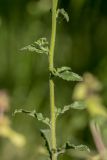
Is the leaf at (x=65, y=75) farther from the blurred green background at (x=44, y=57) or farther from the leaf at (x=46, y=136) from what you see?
the blurred green background at (x=44, y=57)

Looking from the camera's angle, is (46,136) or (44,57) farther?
(44,57)

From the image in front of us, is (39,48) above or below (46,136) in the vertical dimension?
above

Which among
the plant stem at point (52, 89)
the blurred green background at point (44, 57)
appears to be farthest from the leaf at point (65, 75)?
the blurred green background at point (44, 57)

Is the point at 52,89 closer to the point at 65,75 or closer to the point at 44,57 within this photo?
the point at 65,75

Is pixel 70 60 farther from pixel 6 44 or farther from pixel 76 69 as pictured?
pixel 6 44

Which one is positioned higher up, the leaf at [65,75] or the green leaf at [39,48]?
the green leaf at [39,48]

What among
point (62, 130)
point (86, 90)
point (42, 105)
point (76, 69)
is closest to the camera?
point (86, 90)

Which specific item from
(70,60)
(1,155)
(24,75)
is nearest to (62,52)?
(70,60)

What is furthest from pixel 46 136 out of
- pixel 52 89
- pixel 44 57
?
pixel 44 57
